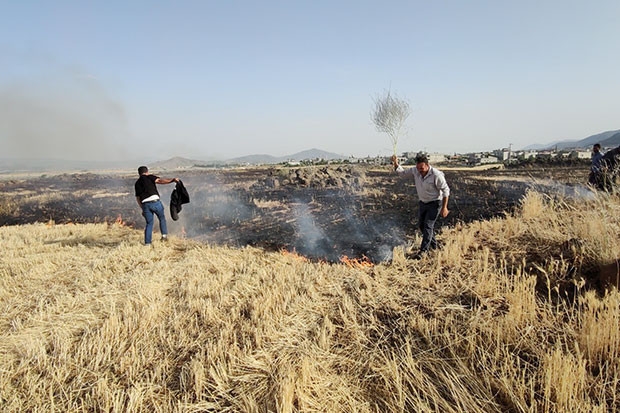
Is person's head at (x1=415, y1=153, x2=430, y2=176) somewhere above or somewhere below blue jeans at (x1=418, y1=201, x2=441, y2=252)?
above

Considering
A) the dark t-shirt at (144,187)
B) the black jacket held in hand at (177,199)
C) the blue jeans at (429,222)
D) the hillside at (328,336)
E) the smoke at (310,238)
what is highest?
the dark t-shirt at (144,187)

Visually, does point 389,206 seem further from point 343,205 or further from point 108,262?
point 108,262

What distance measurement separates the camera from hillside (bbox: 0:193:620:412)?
2180mm

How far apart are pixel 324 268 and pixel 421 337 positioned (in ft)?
7.44

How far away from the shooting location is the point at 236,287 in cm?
419

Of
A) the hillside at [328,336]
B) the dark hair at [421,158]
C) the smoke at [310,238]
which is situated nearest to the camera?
the hillside at [328,336]

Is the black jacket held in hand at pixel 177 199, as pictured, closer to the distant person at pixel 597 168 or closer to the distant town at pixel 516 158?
the distant person at pixel 597 168

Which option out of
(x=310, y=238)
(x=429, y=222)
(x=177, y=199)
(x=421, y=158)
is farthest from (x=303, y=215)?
(x=421, y=158)

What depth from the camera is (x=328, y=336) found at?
116 inches

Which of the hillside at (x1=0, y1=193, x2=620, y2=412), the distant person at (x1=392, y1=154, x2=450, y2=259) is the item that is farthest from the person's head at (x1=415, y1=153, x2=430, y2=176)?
the hillside at (x1=0, y1=193, x2=620, y2=412)

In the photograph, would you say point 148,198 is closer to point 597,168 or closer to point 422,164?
point 422,164

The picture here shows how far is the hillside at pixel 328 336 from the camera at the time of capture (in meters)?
2.18

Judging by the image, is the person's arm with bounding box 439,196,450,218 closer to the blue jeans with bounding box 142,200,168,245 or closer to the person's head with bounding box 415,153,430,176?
the person's head with bounding box 415,153,430,176

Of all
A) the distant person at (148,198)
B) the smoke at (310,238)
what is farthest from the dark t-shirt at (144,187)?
the smoke at (310,238)
